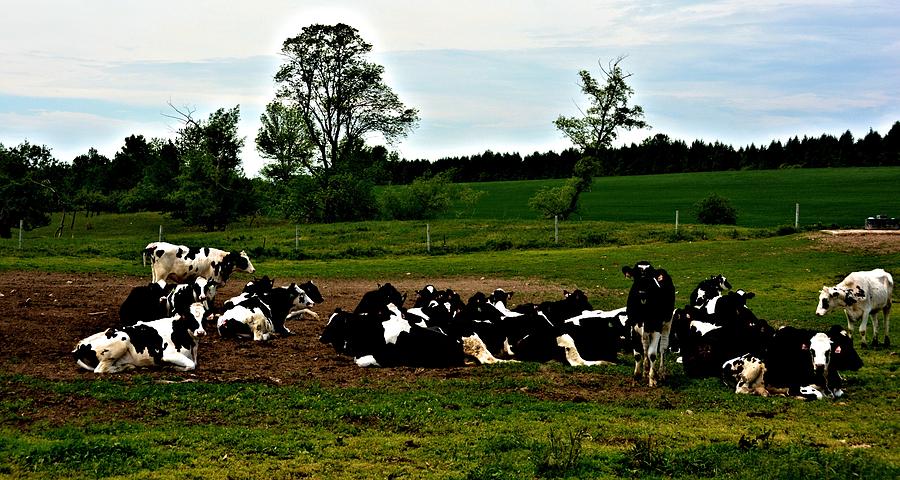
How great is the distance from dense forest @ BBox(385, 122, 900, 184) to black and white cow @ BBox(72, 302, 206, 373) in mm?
115846

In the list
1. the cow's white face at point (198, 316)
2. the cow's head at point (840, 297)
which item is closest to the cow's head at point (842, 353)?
the cow's head at point (840, 297)

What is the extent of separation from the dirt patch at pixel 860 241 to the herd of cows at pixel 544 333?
52.7 ft

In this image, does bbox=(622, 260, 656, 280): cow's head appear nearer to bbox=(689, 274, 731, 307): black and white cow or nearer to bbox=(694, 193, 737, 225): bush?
bbox=(689, 274, 731, 307): black and white cow

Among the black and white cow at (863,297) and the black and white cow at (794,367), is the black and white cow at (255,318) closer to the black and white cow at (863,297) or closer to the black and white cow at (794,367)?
the black and white cow at (794,367)

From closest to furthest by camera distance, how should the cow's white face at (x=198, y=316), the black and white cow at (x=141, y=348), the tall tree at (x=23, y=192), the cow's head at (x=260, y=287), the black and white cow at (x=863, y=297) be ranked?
the black and white cow at (x=141, y=348), the cow's white face at (x=198, y=316), the black and white cow at (x=863, y=297), the cow's head at (x=260, y=287), the tall tree at (x=23, y=192)

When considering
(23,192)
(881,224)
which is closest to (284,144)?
(23,192)

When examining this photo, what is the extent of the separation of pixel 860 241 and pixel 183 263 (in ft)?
90.2

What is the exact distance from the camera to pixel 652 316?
13.2 m

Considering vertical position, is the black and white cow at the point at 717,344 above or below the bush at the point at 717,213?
below

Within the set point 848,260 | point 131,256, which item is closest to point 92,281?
point 131,256

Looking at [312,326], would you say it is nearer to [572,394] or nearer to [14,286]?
[572,394]

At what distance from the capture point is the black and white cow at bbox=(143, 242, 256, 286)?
2306 cm

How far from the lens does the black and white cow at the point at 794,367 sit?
12.5 metres

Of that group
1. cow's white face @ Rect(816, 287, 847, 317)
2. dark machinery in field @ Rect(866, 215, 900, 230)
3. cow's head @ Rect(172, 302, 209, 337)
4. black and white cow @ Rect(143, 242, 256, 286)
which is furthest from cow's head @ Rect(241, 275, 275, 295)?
dark machinery in field @ Rect(866, 215, 900, 230)
